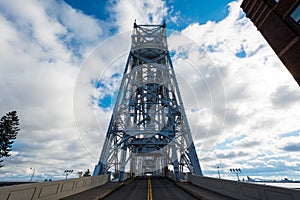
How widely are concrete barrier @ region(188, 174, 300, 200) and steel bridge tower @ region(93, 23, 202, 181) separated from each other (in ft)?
18.4

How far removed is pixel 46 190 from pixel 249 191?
7.97 metres

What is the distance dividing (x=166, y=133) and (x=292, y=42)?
11.7 meters

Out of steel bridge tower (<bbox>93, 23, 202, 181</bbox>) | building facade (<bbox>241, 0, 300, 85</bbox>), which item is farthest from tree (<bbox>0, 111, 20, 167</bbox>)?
building facade (<bbox>241, 0, 300, 85</bbox>)

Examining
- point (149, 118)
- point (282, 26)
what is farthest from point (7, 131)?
point (282, 26)

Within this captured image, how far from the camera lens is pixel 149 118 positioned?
2002 centimetres

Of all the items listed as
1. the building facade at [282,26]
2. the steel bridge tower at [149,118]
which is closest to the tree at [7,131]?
the steel bridge tower at [149,118]

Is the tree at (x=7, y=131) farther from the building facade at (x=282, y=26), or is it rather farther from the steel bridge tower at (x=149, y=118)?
the building facade at (x=282, y=26)

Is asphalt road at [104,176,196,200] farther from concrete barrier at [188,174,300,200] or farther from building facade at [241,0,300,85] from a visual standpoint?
building facade at [241,0,300,85]

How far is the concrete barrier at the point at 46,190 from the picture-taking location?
490cm

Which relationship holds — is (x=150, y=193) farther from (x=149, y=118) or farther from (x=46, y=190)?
(x=149, y=118)

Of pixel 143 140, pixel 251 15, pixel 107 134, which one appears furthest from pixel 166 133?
pixel 251 15

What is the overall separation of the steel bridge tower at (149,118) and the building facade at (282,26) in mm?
9236

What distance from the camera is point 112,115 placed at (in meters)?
16.8

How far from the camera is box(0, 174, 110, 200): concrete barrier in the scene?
16.1 feet
